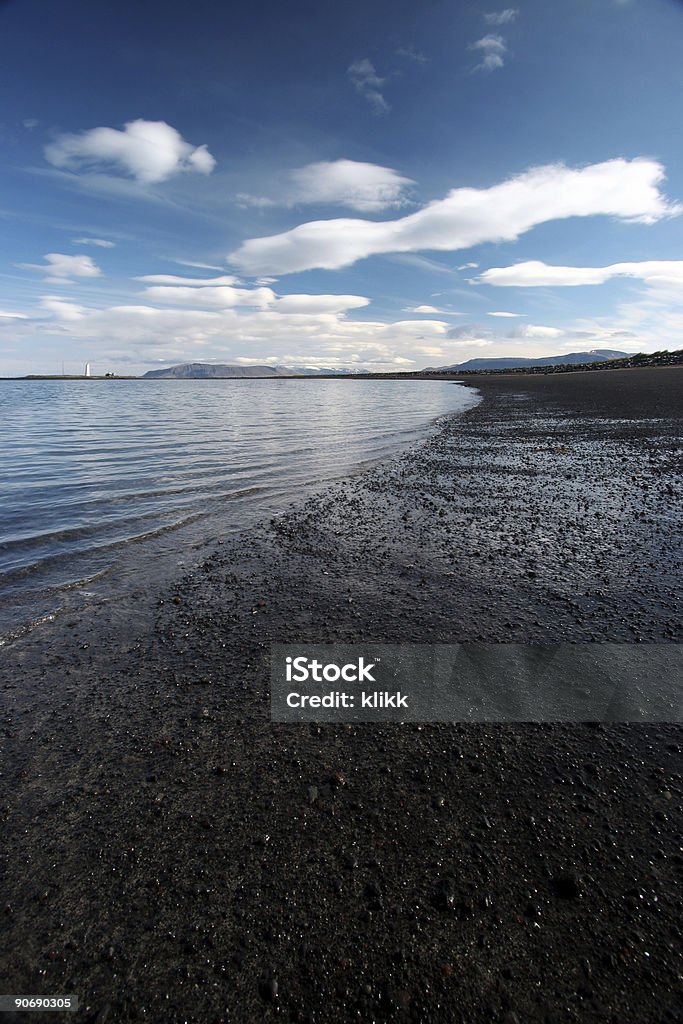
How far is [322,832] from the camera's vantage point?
3742 millimetres

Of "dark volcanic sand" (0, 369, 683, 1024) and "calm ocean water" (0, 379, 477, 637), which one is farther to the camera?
"calm ocean water" (0, 379, 477, 637)

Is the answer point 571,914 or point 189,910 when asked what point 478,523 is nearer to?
point 571,914

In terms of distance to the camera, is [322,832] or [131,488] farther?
[131,488]

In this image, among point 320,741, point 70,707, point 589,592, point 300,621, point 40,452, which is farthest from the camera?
point 40,452

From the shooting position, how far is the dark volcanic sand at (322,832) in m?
2.79

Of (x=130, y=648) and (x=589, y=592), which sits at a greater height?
(x=589, y=592)

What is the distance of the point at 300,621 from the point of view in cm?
702

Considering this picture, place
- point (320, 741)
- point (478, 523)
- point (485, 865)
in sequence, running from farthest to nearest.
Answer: point (478, 523) < point (320, 741) < point (485, 865)

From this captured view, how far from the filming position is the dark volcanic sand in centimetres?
279

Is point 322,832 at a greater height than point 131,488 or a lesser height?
lesser

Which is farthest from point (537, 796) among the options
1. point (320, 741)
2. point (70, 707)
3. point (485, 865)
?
point (70, 707)

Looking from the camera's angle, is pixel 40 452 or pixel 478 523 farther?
pixel 40 452

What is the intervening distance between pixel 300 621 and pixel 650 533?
7.97 m

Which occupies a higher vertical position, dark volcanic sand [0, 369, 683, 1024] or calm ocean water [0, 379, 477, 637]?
calm ocean water [0, 379, 477, 637]
